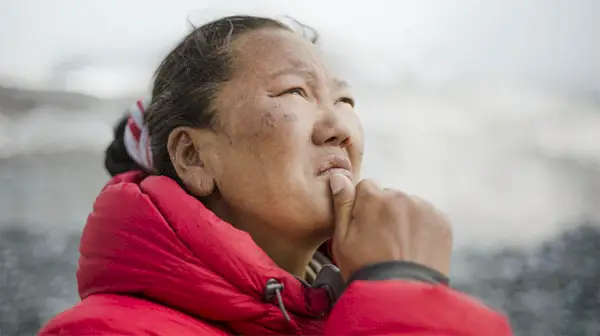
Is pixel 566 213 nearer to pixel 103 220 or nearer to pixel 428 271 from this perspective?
pixel 428 271

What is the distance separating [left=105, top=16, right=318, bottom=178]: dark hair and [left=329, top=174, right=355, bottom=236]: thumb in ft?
0.55

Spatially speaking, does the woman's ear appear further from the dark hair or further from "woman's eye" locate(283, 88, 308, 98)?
"woman's eye" locate(283, 88, 308, 98)

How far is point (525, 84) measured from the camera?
1.58 m

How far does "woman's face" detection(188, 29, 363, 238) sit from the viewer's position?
769 millimetres

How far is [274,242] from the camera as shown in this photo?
81 centimetres

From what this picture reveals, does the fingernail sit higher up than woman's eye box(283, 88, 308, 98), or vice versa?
woman's eye box(283, 88, 308, 98)

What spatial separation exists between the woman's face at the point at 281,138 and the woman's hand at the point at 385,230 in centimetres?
4

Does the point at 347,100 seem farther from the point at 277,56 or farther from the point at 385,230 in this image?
the point at 385,230

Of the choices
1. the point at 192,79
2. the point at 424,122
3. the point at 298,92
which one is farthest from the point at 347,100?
the point at 424,122

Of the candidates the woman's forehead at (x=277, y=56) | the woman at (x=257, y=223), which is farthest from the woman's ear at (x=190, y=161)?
the woman's forehead at (x=277, y=56)

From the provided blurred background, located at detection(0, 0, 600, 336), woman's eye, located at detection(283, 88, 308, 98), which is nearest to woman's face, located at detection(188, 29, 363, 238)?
woman's eye, located at detection(283, 88, 308, 98)

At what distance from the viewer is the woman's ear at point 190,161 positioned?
82 cm

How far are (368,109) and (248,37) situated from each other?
2.41 ft

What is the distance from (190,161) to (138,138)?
0.52ft
